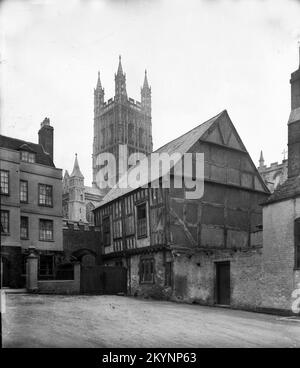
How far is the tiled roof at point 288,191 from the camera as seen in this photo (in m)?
16.3

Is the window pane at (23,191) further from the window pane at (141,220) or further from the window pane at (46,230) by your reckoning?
the window pane at (141,220)

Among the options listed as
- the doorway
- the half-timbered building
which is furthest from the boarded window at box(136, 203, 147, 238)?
the doorway

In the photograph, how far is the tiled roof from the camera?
1633 centimetres

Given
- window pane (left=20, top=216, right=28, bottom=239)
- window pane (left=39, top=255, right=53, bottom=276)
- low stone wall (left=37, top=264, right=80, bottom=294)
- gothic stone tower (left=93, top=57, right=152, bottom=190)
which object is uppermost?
Answer: gothic stone tower (left=93, top=57, right=152, bottom=190)

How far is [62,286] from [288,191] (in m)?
13.9

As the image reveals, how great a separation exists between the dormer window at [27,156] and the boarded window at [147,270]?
10530 mm

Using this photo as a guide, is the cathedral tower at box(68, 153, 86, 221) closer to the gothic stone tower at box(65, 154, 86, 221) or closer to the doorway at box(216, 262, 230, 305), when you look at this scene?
the gothic stone tower at box(65, 154, 86, 221)

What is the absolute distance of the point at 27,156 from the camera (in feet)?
95.9

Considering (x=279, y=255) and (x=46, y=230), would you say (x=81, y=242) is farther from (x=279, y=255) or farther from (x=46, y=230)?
(x=279, y=255)

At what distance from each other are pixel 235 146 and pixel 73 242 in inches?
508

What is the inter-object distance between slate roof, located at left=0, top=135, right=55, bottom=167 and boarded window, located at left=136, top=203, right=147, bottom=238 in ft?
28.8

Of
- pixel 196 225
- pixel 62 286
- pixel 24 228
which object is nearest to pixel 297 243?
pixel 196 225

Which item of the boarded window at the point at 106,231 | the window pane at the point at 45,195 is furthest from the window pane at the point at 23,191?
the boarded window at the point at 106,231
